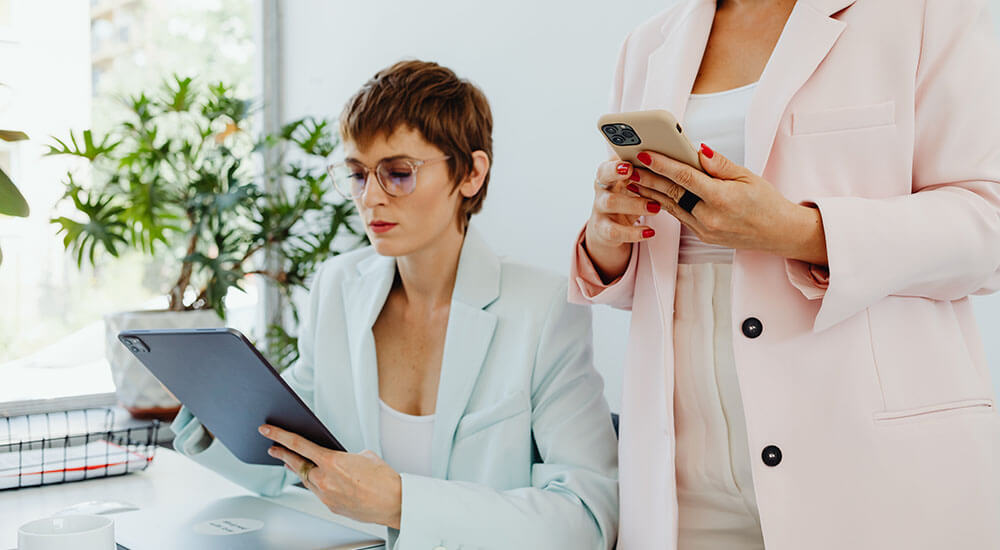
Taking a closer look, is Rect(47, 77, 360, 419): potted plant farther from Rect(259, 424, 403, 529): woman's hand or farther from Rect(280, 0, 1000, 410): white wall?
Rect(259, 424, 403, 529): woman's hand

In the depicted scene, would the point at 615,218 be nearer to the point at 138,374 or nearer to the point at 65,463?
the point at 65,463

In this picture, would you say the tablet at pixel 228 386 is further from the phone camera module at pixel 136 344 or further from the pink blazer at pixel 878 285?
the pink blazer at pixel 878 285

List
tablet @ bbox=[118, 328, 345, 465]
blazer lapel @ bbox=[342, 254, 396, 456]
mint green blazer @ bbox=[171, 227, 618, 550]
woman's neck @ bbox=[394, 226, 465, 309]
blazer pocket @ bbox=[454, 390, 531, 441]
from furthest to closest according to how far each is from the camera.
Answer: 1. woman's neck @ bbox=[394, 226, 465, 309]
2. blazer lapel @ bbox=[342, 254, 396, 456]
3. blazer pocket @ bbox=[454, 390, 531, 441]
4. mint green blazer @ bbox=[171, 227, 618, 550]
5. tablet @ bbox=[118, 328, 345, 465]

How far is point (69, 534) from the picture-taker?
3.22ft

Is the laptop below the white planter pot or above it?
below

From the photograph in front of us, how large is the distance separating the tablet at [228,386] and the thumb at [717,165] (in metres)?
0.59

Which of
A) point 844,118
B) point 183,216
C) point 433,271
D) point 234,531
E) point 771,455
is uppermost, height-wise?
point 183,216

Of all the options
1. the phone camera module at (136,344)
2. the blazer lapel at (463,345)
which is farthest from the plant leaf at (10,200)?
the blazer lapel at (463,345)

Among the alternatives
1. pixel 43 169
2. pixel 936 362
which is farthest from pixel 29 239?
pixel 936 362

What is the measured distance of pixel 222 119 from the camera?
10.0 ft

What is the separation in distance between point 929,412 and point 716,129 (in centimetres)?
43

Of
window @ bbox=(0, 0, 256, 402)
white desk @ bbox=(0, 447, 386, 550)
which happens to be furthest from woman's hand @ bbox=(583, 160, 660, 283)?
window @ bbox=(0, 0, 256, 402)

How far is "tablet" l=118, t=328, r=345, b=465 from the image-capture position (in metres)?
1.21

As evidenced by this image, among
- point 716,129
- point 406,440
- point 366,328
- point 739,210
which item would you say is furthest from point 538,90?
point 739,210
